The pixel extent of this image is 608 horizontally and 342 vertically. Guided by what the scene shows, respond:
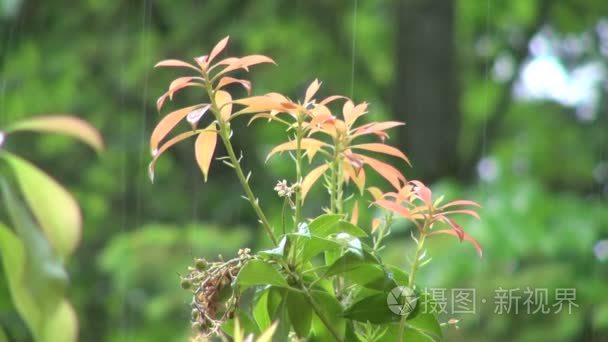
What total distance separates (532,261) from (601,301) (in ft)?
0.61

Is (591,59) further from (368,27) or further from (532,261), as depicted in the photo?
(532,261)

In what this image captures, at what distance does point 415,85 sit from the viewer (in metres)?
2.59

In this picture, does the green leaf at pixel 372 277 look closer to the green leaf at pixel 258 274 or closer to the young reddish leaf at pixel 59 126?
the green leaf at pixel 258 274

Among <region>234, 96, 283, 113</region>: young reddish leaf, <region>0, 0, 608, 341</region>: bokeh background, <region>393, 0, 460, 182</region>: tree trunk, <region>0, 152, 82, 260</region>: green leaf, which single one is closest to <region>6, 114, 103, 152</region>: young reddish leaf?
<region>0, 152, 82, 260</region>: green leaf

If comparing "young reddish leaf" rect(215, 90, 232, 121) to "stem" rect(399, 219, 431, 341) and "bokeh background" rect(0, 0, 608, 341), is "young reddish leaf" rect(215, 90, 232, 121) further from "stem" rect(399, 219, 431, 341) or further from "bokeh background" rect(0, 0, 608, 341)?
"bokeh background" rect(0, 0, 608, 341)

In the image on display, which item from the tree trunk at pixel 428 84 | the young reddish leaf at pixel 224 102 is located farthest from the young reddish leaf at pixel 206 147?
the tree trunk at pixel 428 84

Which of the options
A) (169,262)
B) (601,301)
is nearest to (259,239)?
(169,262)

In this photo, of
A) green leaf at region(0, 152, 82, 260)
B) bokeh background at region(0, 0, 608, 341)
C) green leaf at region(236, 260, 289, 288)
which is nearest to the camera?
green leaf at region(0, 152, 82, 260)

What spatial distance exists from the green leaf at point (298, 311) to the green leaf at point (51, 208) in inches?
6.2

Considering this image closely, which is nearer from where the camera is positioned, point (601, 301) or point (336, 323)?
point (336, 323)

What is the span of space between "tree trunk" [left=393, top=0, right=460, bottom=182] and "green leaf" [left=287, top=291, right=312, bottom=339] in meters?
2.08

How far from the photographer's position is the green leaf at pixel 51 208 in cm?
32

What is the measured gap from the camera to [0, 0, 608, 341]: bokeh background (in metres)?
2.49

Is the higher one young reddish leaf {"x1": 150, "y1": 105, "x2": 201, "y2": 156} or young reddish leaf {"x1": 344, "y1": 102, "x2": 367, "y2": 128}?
young reddish leaf {"x1": 344, "y1": 102, "x2": 367, "y2": 128}
